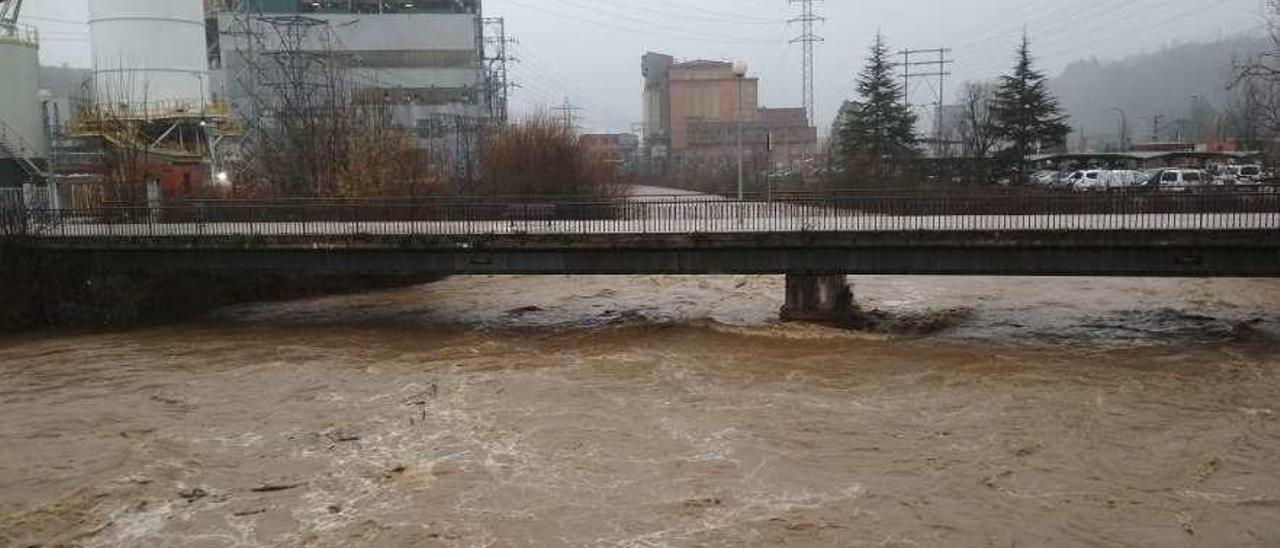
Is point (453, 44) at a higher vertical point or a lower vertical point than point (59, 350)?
higher

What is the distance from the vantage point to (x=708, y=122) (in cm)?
14412

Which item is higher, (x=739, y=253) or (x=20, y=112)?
(x=20, y=112)

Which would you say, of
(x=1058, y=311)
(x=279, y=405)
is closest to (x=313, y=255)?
(x=279, y=405)

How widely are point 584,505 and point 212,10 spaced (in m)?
85.6

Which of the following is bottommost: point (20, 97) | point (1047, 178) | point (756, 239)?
point (756, 239)

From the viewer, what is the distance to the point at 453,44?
297 feet

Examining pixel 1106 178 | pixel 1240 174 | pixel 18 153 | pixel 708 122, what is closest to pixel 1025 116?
pixel 1106 178

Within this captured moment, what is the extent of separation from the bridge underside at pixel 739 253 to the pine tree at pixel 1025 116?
1721 inches

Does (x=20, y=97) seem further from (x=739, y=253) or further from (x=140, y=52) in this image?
(x=739, y=253)

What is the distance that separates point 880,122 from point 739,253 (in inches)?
1920

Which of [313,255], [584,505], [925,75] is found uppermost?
[925,75]

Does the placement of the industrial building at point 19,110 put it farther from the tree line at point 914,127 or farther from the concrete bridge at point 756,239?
the tree line at point 914,127

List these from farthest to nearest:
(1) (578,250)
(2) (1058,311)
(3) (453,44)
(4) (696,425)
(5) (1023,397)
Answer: (3) (453,44)
(2) (1058,311)
(1) (578,250)
(5) (1023,397)
(4) (696,425)

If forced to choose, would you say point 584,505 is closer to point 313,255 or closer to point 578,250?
point 578,250
